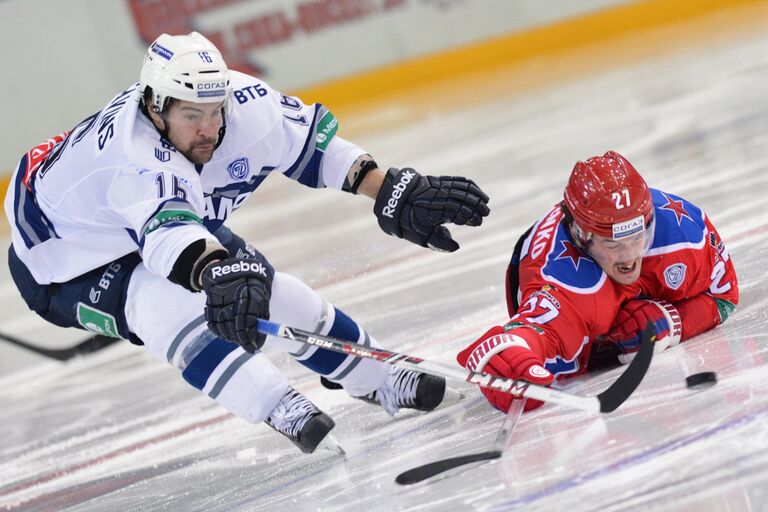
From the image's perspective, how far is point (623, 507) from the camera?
7.08ft

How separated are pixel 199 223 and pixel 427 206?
0.65 m

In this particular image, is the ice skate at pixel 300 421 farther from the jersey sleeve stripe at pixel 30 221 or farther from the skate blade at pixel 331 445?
the jersey sleeve stripe at pixel 30 221

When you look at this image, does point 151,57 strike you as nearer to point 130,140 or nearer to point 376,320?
point 130,140

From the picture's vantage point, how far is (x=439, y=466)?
263 centimetres

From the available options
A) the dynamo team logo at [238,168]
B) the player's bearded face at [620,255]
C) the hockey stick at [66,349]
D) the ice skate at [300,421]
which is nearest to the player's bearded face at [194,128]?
the dynamo team logo at [238,168]

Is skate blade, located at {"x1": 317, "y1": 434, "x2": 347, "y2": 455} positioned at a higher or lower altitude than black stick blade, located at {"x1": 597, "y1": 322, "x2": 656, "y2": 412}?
lower

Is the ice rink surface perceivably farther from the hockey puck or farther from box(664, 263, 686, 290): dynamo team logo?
box(664, 263, 686, 290): dynamo team logo

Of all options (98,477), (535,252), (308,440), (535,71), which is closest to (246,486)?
(308,440)

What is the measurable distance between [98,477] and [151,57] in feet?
4.52

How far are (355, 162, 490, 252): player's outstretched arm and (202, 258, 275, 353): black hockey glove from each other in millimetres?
606

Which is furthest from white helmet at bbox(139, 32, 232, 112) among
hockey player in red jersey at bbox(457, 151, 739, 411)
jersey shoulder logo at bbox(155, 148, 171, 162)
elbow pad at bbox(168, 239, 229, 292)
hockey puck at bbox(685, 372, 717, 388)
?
hockey puck at bbox(685, 372, 717, 388)

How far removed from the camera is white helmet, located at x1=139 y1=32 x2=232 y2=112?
2.90 m

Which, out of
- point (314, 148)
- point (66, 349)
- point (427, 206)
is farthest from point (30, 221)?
point (66, 349)

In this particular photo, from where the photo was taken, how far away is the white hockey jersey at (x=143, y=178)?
2857 mm
